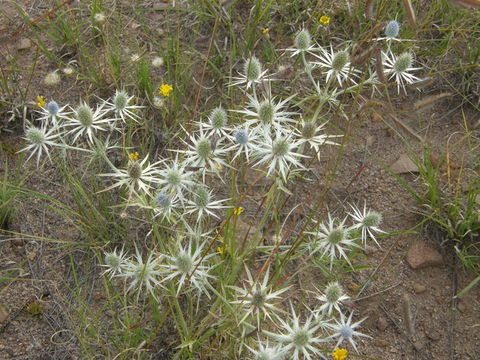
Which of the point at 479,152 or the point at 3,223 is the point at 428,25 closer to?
the point at 479,152

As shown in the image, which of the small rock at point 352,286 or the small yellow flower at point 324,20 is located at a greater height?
the small yellow flower at point 324,20

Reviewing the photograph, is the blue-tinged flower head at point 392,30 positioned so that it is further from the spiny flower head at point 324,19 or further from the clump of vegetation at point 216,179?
the spiny flower head at point 324,19

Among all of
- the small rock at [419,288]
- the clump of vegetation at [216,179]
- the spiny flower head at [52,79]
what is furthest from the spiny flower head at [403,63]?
the spiny flower head at [52,79]

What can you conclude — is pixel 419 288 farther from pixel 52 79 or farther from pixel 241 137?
pixel 52 79

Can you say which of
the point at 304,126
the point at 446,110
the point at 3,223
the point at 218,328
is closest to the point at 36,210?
the point at 3,223

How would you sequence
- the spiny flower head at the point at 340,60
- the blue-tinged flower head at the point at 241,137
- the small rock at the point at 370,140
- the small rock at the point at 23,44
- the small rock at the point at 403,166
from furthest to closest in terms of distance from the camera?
the small rock at the point at 23,44 → the small rock at the point at 370,140 → the small rock at the point at 403,166 → the spiny flower head at the point at 340,60 → the blue-tinged flower head at the point at 241,137

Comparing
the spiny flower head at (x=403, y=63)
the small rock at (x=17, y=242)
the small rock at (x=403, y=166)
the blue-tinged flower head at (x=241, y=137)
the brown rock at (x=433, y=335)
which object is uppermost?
the blue-tinged flower head at (x=241, y=137)

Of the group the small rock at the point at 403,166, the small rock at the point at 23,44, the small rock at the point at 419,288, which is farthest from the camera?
the small rock at the point at 23,44

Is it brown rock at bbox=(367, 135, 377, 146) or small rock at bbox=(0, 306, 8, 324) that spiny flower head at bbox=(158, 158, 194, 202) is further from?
brown rock at bbox=(367, 135, 377, 146)

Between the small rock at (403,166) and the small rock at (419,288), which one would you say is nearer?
the small rock at (419,288)
